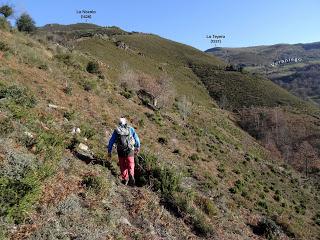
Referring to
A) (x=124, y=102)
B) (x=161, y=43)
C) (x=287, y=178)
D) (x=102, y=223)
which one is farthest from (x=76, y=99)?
(x=161, y=43)

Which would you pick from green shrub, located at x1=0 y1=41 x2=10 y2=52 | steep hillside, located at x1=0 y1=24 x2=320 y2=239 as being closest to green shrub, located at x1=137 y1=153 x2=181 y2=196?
steep hillside, located at x1=0 y1=24 x2=320 y2=239

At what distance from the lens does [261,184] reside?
96.1 ft

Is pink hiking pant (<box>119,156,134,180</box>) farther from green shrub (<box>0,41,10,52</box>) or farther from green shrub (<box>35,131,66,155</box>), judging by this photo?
green shrub (<box>0,41,10,52</box>)

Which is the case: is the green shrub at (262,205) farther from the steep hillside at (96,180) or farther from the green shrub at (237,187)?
→ the green shrub at (237,187)

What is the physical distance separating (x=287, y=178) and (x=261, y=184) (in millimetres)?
10078

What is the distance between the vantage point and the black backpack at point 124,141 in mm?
11875

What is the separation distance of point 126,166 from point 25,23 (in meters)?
54.1

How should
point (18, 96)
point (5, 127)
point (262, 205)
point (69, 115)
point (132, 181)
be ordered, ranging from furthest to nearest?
1. point (262, 205)
2. point (69, 115)
3. point (18, 96)
4. point (132, 181)
5. point (5, 127)

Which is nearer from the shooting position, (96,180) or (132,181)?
(96,180)

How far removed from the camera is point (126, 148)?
11875mm

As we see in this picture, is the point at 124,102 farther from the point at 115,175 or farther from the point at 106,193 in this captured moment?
the point at 106,193

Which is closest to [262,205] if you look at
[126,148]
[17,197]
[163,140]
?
[163,140]

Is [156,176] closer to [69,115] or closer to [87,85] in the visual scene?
[69,115]

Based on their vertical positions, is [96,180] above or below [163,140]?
above
